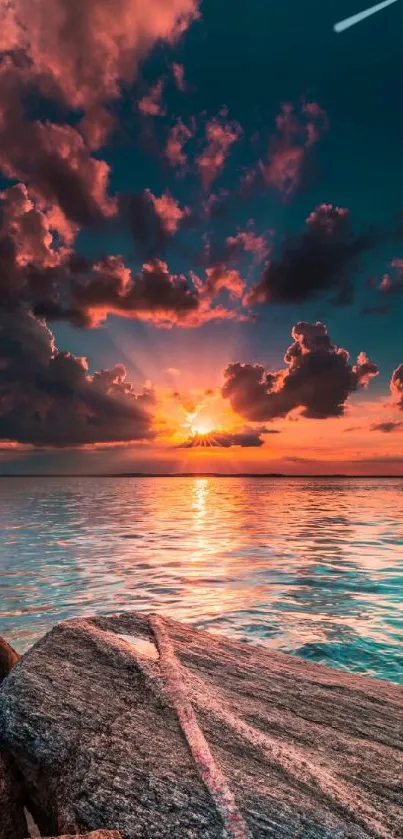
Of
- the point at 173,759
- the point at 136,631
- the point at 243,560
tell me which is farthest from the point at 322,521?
the point at 173,759

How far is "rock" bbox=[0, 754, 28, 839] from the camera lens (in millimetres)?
4512

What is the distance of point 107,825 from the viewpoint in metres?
3.92

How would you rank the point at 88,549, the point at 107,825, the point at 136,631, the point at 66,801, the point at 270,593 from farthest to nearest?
the point at 88,549 < the point at 270,593 < the point at 136,631 < the point at 66,801 < the point at 107,825

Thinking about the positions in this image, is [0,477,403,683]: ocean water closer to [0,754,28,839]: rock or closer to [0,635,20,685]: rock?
[0,635,20,685]: rock

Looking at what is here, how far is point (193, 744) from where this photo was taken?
447 centimetres

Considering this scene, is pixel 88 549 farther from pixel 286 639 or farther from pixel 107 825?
pixel 107 825

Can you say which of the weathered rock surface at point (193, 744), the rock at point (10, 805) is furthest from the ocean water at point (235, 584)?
the rock at point (10, 805)

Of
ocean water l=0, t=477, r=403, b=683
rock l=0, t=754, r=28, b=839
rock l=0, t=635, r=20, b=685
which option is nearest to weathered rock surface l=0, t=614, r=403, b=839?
rock l=0, t=754, r=28, b=839

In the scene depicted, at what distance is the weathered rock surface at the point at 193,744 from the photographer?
3883 mm

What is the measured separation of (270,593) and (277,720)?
11.6m

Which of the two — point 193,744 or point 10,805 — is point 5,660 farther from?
point 193,744

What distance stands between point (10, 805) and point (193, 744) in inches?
67.1

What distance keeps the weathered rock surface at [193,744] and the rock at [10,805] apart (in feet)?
0.37

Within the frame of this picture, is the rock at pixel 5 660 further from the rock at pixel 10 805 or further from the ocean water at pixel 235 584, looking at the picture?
the ocean water at pixel 235 584
